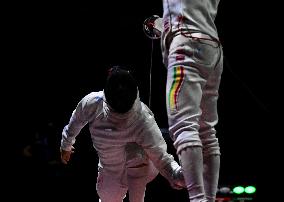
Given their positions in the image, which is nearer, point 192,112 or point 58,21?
point 192,112

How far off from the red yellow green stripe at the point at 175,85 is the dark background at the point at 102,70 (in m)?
1.96

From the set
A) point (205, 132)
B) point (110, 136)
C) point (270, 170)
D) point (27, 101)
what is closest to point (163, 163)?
point (110, 136)

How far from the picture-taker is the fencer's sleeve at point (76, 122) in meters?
2.10

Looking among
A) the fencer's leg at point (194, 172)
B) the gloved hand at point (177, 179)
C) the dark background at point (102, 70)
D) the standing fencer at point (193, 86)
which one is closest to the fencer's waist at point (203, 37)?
the standing fencer at point (193, 86)

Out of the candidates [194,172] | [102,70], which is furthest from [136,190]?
[102,70]

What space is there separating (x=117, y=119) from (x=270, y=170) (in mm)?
1669

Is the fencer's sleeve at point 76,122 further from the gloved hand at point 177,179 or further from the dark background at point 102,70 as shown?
the dark background at point 102,70

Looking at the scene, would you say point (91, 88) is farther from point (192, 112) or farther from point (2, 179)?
point (192, 112)

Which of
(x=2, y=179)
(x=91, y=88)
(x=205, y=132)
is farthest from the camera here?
(x=91, y=88)

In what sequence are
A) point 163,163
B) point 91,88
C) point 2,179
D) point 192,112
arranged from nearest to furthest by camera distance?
point 192,112 → point 163,163 → point 2,179 → point 91,88

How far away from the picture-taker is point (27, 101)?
3623 millimetres

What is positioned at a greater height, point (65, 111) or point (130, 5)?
point (130, 5)

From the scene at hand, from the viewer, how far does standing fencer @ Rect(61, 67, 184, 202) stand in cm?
198

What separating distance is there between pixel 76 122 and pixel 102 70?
1440 millimetres
